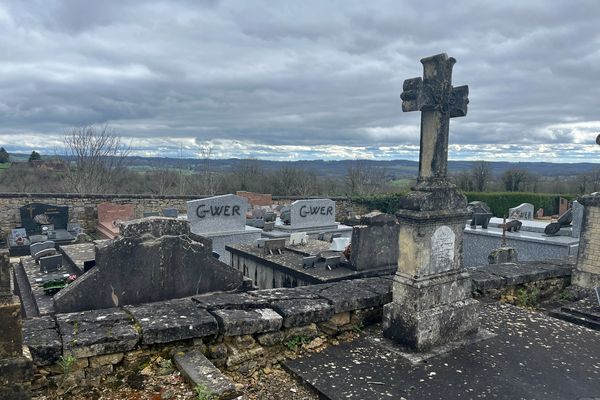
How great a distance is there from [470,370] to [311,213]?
1031 cm

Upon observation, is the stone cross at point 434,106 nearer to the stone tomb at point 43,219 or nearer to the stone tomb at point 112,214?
the stone tomb at point 43,219

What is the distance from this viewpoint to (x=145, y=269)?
14.1 ft

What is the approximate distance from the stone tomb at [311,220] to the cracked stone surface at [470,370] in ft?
29.0

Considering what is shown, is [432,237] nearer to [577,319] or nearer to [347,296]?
[347,296]

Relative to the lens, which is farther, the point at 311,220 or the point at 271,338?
the point at 311,220

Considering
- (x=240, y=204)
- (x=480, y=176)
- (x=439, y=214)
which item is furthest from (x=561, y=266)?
(x=480, y=176)

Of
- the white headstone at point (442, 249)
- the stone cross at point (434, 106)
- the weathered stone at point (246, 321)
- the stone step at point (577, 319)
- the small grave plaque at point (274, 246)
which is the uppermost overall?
the stone cross at point (434, 106)

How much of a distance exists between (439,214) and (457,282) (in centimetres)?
76

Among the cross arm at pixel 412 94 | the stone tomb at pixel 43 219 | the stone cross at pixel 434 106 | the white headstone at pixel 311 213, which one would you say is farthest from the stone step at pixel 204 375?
the stone tomb at pixel 43 219

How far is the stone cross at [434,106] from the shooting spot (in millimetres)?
3885

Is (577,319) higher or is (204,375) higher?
(204,375)

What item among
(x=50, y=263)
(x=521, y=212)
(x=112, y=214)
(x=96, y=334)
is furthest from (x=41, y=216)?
(x=521, y=212)

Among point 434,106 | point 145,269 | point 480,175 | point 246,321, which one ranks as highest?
point 434,106

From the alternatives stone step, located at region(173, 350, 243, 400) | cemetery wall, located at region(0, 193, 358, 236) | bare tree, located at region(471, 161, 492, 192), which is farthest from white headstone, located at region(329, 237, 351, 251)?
bare tree, located at region(471, 161, 492, 192)
